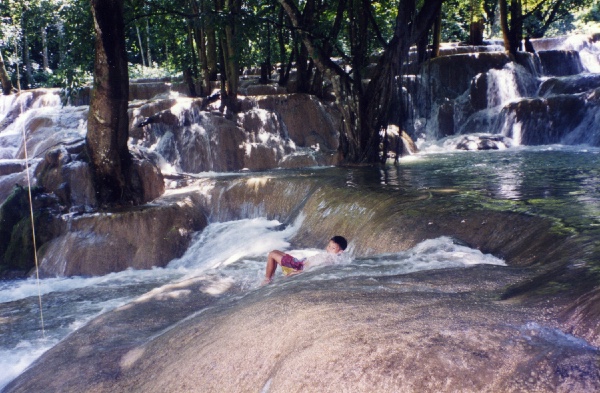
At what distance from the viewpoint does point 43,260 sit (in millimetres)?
10219

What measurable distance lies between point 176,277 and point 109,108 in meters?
3.22

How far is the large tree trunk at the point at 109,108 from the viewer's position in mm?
10438

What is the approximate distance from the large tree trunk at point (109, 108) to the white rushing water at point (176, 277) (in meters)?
1.71

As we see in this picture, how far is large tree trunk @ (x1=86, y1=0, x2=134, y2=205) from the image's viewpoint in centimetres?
1044

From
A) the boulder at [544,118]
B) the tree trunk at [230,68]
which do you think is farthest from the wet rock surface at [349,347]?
the boulder at [544,118]

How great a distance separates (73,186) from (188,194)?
2.01 metres

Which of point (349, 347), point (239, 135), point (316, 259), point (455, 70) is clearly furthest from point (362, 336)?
point (455, 70)

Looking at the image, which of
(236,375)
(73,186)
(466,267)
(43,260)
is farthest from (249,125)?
(236,375)

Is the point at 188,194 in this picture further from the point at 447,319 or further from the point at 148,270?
the point at 447,319

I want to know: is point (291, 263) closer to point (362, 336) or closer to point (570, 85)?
point (362, 336)

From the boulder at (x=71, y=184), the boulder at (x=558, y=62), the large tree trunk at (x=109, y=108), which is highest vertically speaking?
the boulder at (x=558, y=62)

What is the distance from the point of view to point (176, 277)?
30.1 feet

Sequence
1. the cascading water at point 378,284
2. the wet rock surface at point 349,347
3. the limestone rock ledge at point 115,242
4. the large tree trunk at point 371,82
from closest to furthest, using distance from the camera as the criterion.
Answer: the wet rock surface at point 349,347 < the cascading water at point 378,284 < the limestone rock ledge at point 115,242 < the large tree trunk at point 371,82

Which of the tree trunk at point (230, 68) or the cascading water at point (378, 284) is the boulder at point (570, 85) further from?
the tree trunk at point (230, 68)
